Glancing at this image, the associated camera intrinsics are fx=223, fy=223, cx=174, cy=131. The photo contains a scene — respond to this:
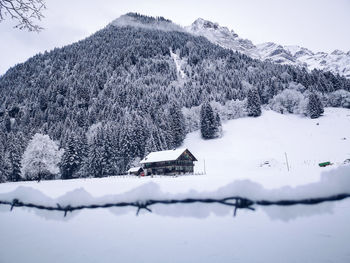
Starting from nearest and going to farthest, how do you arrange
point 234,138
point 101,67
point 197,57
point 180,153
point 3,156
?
point 180,153 → point 3,156 → point 234,138 → point 101,67 → point 197,57

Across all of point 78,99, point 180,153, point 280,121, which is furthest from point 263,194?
point 78,99

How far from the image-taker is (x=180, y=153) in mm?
55281

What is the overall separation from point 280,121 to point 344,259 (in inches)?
3625

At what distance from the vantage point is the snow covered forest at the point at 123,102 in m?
61.5

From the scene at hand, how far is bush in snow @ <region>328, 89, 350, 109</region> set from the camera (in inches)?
3533

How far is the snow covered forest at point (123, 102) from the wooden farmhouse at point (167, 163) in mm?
8647

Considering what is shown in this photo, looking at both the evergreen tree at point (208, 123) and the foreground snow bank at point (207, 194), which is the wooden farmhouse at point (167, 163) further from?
the foreground snow bank at point (207, 194)

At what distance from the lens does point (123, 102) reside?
419ft

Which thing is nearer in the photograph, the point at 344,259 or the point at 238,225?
the point at 344,259

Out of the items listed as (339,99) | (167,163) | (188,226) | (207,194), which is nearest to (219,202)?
(207,194)

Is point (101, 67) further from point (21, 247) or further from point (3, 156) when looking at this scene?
point (21, 247)

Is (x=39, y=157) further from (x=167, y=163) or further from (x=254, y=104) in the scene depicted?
(x=254, y=104)

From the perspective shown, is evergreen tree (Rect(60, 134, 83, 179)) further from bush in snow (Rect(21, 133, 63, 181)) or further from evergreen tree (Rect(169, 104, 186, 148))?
evergreen tree (Rect(169, 104, 186, 148))

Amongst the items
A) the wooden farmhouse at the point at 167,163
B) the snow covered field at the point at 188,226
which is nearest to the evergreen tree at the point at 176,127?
the wooden farmhouse at the point at 167,163
